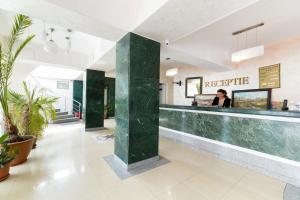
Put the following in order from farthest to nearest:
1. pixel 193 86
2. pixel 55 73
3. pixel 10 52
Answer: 1. pixel 55 73
2. pixel 193 86
3. pixel 10 52

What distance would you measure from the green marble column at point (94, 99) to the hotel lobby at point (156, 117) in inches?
47.4

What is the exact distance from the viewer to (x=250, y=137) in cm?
238

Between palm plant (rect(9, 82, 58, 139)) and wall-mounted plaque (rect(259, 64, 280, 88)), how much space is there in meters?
5.97

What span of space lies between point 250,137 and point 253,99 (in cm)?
237

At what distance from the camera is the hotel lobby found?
1747 millimetres

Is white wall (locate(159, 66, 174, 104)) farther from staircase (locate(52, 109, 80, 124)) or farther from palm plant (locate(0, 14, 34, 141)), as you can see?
palm plant (locate(0, 14, 34, 141))

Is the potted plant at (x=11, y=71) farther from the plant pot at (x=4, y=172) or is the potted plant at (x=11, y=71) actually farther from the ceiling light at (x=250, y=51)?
the ceiling light at (x=250, y=51)

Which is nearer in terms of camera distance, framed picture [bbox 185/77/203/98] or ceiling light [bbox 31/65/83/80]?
framed picture [bbox 185/77/203/98]

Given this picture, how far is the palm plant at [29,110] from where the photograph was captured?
110 inches

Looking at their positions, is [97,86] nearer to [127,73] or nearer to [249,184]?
[127,73]

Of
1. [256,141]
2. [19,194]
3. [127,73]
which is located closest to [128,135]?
[127,73]

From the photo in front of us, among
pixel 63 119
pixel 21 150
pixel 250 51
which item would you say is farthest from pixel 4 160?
pixel 63 119

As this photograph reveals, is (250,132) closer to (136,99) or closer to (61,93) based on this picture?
(136,99)

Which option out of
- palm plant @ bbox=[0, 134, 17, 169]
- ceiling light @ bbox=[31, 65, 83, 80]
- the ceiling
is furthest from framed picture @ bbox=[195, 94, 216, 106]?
ceiling light @ bbox=[31, 65, 83, 80]
